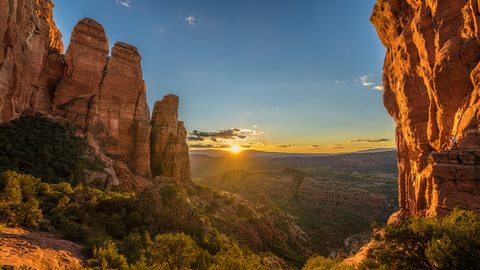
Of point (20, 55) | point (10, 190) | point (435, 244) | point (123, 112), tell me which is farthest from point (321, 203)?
point (20, 55)

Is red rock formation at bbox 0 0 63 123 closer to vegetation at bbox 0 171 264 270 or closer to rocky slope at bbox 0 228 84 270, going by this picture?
vegetation at bbox 0 171 264 270

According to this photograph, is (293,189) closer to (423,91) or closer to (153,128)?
(153,128)

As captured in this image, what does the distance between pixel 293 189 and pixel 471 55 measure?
8515 centimetres

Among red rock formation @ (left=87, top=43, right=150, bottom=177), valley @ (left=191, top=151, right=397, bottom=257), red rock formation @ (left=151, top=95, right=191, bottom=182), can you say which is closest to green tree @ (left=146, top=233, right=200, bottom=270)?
valley @ (left=191, top=151, right=397, bottom=257)

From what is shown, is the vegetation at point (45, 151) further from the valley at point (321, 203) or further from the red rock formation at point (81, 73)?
the valley at point (321, 203)

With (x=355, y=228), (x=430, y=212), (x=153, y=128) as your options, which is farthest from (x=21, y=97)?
(x=355, y=228)

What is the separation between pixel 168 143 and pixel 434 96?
49924mm

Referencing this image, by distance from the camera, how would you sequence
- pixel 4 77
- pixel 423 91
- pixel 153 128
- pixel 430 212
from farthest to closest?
pixel 153 128 → pixel 4 77 → pixel 423 91 → pixel 430 212

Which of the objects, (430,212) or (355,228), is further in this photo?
(355,228)

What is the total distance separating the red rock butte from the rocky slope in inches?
850

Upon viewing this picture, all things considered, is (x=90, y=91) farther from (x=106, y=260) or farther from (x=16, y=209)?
(x=106, y=260)

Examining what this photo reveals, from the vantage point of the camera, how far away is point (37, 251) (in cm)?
1102

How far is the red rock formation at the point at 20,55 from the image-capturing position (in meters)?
28.6

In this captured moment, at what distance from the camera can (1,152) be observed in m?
27.0
